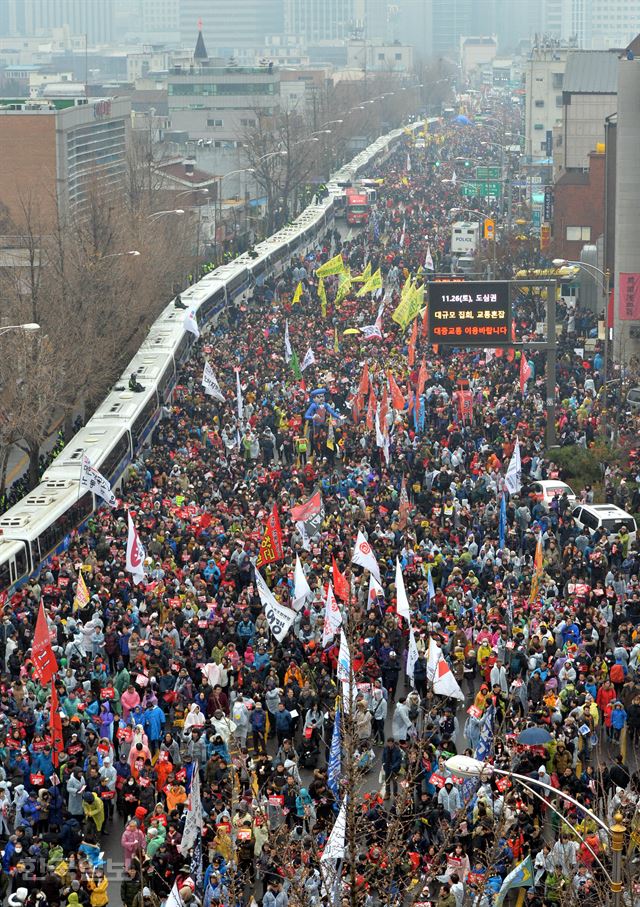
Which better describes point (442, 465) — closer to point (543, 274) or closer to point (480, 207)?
point (543, 274)

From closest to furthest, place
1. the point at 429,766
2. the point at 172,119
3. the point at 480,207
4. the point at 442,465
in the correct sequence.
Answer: the point at 429,766 → the point at 442,465 → the point at 480,207 → the point at 172,119

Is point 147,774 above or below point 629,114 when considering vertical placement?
below

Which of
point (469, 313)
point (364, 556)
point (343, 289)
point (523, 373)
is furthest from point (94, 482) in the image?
point (343, 289)

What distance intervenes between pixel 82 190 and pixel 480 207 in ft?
67.5

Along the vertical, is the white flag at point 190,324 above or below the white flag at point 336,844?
below

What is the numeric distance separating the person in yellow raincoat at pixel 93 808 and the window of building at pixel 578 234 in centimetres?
6016

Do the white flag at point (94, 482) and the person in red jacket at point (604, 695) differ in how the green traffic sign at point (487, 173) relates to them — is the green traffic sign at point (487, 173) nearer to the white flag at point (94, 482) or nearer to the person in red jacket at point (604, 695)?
the white flag at point (94, 482)

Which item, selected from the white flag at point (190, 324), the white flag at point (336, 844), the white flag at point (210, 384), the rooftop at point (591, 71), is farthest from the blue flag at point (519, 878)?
the rooftop at point (591, 71)

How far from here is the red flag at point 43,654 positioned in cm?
2483

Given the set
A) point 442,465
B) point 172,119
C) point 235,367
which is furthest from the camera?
point 172,119

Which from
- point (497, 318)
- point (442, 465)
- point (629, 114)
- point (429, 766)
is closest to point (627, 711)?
point (429, 766)

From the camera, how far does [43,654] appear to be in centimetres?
2486

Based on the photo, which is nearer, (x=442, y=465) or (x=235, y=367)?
(x=442, y=465)

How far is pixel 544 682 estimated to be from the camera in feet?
82.2
